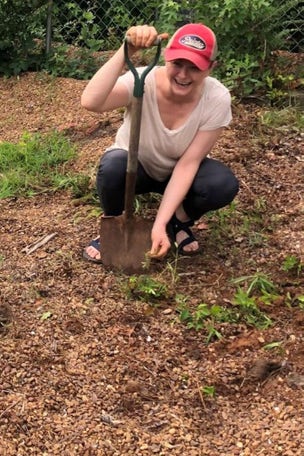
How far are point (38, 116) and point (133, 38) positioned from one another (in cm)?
227

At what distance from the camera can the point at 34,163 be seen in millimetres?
→ 4062

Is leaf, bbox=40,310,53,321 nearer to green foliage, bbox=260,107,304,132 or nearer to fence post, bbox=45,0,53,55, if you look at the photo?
green foliage, bbox=260,107,304,132

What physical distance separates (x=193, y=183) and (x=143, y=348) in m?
0.75

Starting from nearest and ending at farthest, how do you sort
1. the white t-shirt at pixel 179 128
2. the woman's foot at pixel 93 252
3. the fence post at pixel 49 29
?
the white t-shirt at pixel 179 128
the woman's foot at pixel 93 252
the fence post at pixel 49 29

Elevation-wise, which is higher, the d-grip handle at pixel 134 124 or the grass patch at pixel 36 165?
the d-grip handle at pixel 134 124

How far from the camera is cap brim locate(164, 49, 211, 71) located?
8.71ft

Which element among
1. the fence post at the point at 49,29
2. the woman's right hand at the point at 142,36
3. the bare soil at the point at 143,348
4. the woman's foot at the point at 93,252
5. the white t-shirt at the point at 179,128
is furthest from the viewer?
the fence post at the point at 49,29

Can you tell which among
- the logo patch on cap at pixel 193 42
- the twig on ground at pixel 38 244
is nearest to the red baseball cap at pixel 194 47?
the logo patch on cap at pixel 193 42

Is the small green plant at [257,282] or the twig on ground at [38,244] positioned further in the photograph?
the twig on ground at [38,244]

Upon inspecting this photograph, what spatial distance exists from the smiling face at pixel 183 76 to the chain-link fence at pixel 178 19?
1681mm

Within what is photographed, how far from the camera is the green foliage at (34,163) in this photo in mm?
3852

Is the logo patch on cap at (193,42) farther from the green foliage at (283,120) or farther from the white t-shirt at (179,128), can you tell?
the green foliage at (283,120)

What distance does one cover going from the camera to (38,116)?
4742 millimetres

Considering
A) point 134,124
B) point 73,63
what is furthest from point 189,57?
point 73,63
